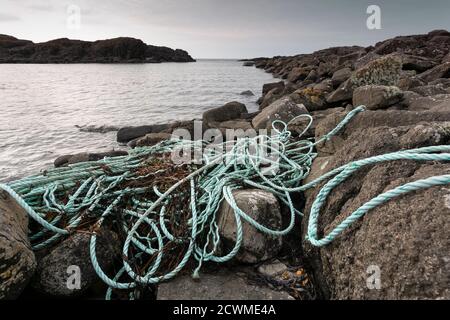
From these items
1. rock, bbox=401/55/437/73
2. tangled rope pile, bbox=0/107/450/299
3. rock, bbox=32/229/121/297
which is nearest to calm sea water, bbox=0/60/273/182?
tangled rope pile, bbox=0/107/450/299

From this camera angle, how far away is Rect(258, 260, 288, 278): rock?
239cm

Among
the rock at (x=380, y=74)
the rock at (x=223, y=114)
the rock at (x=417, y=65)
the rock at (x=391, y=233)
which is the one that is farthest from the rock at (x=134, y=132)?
the rock at (x=417, y=65)

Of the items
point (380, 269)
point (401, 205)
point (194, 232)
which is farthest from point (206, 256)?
point (401, 205)

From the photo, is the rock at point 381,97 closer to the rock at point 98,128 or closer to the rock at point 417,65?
the rock at point 98,128

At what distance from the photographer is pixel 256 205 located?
8.46 feet

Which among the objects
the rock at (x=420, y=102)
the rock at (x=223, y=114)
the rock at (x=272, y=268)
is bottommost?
the rock at (x=272, y=268)

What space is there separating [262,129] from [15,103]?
1489 cm

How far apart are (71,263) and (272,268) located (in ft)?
4.90

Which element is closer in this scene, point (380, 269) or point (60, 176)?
point (380, 269)

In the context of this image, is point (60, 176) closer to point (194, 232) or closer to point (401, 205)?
point (194, 232)

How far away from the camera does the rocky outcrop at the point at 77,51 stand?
250ft

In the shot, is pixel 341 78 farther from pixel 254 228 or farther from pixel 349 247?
pixel 349 247

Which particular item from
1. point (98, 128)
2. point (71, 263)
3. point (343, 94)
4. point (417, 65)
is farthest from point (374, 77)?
point (98, 128)

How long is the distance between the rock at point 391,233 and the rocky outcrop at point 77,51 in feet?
282
